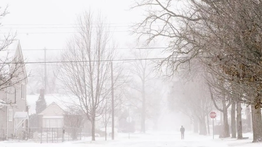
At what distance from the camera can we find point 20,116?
53.1 m

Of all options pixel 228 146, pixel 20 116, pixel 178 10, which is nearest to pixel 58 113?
pixel 20 116

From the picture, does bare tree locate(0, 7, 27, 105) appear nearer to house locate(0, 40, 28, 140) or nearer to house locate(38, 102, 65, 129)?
house locate(0, 40, 28, 140)

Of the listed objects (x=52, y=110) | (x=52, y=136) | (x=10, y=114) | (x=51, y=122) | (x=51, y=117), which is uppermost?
(x=52, y=110)

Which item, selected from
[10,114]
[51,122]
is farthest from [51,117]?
[10,114]

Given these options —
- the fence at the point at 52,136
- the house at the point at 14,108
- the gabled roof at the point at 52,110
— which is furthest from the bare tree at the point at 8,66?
the gabled roof at the point at 52,110

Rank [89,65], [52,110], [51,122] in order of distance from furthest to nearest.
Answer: [52,110], [51,122], [89,65]

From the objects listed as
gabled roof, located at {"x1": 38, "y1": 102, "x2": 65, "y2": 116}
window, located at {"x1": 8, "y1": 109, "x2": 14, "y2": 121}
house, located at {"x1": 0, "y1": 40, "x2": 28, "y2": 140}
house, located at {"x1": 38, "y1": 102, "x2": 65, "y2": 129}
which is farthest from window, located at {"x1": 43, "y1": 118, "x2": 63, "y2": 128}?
window, located at {"x1": 8, "y1": 109, "x2": 14, "y2": 121}

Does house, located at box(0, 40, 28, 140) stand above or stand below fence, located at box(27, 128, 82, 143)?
above

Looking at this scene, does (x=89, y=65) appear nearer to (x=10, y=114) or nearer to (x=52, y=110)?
(x=10, y=114)

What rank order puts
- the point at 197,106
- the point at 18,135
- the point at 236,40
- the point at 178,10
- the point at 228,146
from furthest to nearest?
the point at 197,106 → the point at 18,135 → the point at 228,146 → the point at 178,10 → the point at 236,40

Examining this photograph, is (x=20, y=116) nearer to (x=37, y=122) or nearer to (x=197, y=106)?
(x=37, y=122)

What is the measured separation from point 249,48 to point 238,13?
1.07 meters

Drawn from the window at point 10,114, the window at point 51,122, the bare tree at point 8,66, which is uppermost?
the bare tree at point 8,66

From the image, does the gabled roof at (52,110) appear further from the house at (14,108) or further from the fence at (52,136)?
the fence at (52,136)
